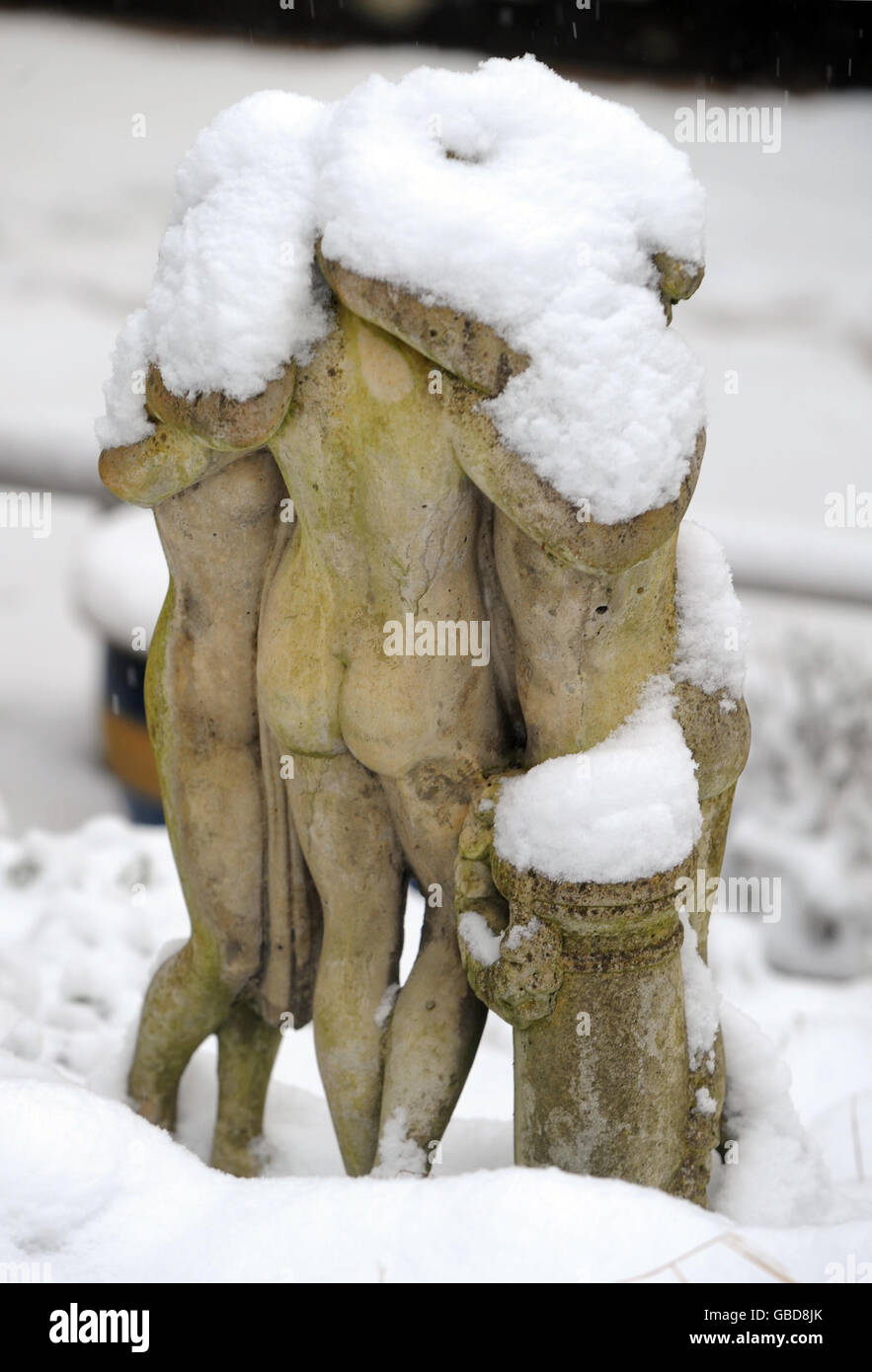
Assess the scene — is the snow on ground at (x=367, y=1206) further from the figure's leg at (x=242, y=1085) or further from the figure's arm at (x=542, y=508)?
the figure's arm at (x=542, y=508)

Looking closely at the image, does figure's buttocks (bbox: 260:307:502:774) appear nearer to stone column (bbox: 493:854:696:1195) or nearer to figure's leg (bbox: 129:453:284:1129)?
figure's leg (bbox: 129:453:284:1129)

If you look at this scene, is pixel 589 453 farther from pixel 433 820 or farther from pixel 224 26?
pixel 224 26

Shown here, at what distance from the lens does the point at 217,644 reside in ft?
5.11

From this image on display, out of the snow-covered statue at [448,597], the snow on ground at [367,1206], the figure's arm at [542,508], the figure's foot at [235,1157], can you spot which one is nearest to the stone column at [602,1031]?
the snow-covered statue at [448,597]

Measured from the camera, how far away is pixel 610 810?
139 cm

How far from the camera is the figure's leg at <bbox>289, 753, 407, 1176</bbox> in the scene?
155cm

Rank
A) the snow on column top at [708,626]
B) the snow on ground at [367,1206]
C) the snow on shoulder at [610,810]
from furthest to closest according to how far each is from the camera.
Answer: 1. the snow on column top at [708,626]
2. the snow on shoulder at [610,810]
3. the snow on ground at [367,1206]

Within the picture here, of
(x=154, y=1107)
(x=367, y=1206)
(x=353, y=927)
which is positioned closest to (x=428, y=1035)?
(x=353, y=927)

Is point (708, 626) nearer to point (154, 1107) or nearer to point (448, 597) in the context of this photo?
point (448, 597)

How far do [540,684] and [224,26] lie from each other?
3286 millimetres

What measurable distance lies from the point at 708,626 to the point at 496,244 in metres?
0.43

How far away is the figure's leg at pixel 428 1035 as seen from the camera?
5.15 ft

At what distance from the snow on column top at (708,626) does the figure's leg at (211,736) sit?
0.39 meters
